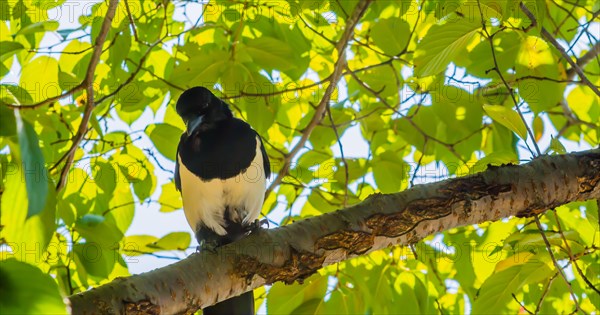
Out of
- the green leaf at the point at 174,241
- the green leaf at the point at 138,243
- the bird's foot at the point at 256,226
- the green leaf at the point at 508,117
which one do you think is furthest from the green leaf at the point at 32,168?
the green leaf at the point at 138,243

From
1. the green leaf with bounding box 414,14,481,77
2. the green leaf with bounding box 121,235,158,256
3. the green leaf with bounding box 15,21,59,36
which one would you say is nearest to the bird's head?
the green leaf with bounding box 121,235,158,256

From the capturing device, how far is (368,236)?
1.75 m

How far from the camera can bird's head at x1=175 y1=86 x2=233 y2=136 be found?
2488mm

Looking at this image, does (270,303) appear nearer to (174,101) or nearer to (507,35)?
(174,101)

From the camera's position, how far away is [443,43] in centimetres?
191

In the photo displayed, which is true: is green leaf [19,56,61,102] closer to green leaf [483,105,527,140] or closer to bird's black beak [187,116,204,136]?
bird's black beak [187,116,204,136]

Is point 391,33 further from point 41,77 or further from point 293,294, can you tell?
point 41,77

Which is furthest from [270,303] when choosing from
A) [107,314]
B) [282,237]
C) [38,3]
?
[38,3]

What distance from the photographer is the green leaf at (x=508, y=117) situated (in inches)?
68.6

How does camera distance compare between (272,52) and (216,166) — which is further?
(216,166)

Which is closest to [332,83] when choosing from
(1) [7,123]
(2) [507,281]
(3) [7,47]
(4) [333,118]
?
(4) [333,118]

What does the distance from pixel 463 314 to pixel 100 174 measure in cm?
161

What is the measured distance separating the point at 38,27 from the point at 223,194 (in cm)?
90

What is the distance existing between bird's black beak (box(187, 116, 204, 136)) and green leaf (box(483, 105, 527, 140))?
3.74 ft
